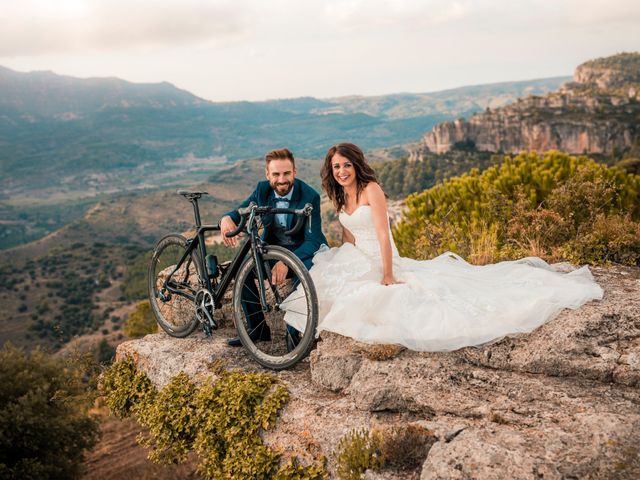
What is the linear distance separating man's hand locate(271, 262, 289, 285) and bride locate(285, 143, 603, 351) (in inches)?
15.0

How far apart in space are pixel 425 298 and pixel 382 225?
877 mm

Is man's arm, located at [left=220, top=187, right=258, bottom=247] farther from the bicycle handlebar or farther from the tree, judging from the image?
the tree

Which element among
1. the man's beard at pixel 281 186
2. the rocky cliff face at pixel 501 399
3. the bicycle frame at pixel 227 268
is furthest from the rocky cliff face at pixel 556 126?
the bicycle frame at pixel 227 268

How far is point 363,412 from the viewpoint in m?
4.09

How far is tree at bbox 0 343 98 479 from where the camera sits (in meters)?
9.68

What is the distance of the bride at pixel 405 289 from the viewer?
4.34 meters

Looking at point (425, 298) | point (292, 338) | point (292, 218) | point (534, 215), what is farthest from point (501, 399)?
point (534, 215)

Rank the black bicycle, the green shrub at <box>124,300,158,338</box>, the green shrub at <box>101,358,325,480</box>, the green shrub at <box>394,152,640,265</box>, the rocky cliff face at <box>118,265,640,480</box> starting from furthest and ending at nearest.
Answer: the green shrub at <box>124,300,158,338</box>, the green shrub at <box>394,152,640,265</box>, the black bicycle, the green shrub at <box>101,358,325,480</box>, the rocky cliff face at <box>118,265,640,480</box>

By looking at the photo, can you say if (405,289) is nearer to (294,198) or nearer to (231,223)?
(294,198)

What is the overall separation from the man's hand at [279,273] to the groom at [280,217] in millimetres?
546

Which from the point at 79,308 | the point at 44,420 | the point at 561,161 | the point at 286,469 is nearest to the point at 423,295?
the point at 286,469

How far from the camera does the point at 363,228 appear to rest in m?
5.34

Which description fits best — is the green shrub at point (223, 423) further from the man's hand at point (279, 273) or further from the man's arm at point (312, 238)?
the man's arm at point (312, 238)

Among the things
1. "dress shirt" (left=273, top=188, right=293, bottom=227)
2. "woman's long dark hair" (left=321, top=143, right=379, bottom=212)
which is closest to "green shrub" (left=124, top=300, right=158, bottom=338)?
"dress shirt" (left=273, top=188, right=293, bottom=227)
